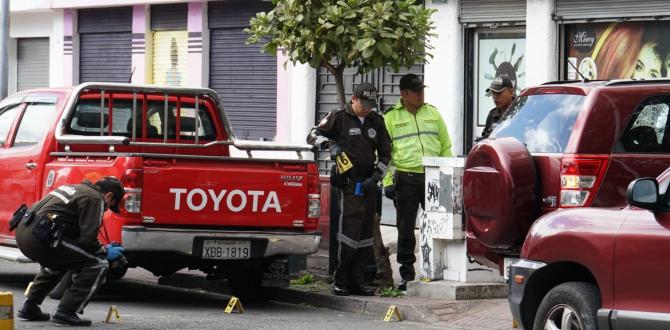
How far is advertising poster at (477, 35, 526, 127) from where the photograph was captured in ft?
61.4

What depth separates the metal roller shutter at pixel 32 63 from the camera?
28859 millimetres

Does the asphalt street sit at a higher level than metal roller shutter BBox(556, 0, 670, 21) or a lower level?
lower

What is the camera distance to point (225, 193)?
1289cm

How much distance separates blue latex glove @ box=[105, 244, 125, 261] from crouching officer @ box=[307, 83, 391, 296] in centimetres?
233

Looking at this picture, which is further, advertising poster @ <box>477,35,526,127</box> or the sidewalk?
advertising poster @ <box>477,35,526,127</box>

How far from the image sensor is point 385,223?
2000 centimetres

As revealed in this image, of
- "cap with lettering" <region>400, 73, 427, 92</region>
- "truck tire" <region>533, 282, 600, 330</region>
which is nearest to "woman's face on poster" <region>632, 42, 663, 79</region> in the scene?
"cap with lettering" <region>400, 73, 427, 92</region>

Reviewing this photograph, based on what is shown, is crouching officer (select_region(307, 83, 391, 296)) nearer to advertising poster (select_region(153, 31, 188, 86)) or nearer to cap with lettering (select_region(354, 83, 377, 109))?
cap with lettering (select_region(354, 83, 377, 109))

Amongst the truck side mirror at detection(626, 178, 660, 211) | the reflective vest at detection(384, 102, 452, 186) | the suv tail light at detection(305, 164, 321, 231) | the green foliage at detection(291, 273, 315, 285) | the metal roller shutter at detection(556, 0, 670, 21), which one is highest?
the metal roller shutter at detection(556, 0, 670, 21)

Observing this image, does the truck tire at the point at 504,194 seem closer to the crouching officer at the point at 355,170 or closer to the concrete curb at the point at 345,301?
the concrete curb at the point at 345,301

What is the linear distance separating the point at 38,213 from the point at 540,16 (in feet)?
27.0

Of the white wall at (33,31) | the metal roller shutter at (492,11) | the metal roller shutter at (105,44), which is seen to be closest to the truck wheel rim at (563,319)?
the metal roller shutter at (492,11)

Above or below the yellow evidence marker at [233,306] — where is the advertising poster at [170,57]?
above

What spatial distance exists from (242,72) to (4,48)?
153 inches
